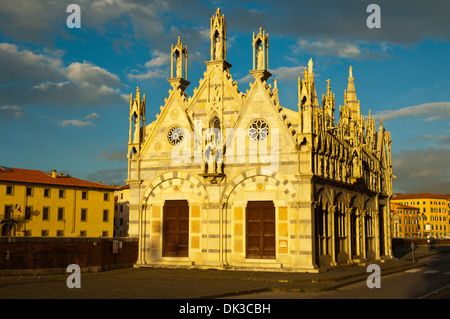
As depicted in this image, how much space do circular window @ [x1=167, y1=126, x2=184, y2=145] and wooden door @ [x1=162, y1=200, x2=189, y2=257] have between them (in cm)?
374

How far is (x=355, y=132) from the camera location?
3819 cm

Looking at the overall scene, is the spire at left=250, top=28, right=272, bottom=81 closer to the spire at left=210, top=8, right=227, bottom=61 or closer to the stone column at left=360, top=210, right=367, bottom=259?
the spire at left=210, top=8, right=227, bottom=61

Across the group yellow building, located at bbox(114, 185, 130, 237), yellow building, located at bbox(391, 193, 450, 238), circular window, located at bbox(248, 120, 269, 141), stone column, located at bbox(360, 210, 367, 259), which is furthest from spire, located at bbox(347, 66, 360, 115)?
yellow building, located at bbox(391, 193, 450, 238)

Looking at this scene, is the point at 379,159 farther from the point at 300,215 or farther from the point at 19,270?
the point at 19,270

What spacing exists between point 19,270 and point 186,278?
7936 millimetres

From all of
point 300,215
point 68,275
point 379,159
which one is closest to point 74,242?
point 68,275

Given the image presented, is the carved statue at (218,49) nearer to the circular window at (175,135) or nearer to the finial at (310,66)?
the circular window at (175,135)

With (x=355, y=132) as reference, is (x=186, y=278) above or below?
below

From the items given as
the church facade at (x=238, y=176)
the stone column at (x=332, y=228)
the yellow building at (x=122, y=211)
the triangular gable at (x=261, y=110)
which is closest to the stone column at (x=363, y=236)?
the church facade at (x=238, y=176)

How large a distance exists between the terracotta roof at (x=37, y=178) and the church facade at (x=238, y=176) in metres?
44.8

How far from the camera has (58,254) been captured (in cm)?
2638
